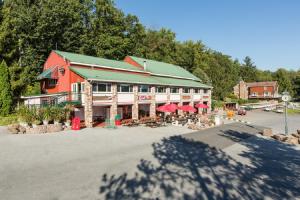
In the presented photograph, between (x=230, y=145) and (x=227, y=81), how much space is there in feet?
180

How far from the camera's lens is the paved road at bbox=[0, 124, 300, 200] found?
8766 mm

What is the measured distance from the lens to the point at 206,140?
19.2 m

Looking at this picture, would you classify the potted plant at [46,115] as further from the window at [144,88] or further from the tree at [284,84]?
the tree at [284,84]

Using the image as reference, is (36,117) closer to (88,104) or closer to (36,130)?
(36,130)

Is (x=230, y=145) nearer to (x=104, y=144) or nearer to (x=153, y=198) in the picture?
(x=104, y=144)

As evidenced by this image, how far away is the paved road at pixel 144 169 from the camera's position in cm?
877

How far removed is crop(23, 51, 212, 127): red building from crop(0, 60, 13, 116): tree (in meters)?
2.51

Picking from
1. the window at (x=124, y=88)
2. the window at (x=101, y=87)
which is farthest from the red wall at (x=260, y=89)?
the window at (x=101, y=87)

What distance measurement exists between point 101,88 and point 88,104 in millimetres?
2822

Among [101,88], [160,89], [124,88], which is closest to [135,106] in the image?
[124,88]

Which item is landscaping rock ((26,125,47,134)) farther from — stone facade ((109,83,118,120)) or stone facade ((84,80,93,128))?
stone facade ((109,83,118,120))

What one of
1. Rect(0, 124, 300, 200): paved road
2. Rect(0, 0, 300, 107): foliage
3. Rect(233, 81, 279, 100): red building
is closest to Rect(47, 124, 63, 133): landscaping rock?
Rect(0, 124, 300, 200): paved road

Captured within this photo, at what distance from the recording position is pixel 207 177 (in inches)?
413

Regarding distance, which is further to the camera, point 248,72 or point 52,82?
point 248,72
